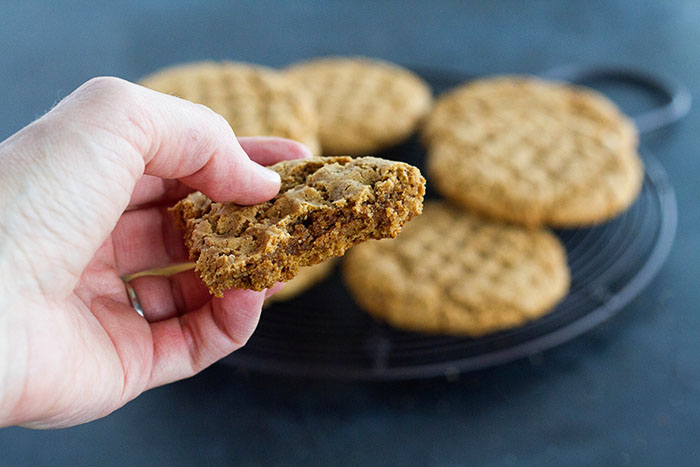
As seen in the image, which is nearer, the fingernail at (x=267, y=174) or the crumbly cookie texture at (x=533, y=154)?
the fingernail at (x=267, y=174)

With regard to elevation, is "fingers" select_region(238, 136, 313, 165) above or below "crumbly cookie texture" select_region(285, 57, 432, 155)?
above

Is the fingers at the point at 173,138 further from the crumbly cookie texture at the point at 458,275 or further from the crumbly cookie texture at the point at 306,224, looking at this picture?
the crumbly cookie texture at the point at 458,275

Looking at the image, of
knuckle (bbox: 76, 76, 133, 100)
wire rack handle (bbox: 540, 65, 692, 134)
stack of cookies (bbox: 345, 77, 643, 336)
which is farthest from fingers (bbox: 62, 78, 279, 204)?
wire rack handle (bbox: 540, 65, 692, 134)

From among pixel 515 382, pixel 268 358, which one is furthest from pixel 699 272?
pixel 268 358

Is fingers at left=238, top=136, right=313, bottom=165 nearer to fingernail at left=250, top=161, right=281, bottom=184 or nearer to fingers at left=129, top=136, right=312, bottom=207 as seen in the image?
fingers at left=129, top=136, right=312, bottom=207

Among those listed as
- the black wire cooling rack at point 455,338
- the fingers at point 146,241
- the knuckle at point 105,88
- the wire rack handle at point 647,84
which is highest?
the knuckle at point 105,88

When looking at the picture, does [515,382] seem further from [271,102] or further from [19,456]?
[19,456]

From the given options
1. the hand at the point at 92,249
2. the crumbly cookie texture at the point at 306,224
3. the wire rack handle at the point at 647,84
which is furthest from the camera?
the wire rack handle at the point at 647,84

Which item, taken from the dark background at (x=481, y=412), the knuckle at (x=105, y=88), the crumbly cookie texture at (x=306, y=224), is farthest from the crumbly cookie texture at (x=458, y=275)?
the knuckle at (x=105, y=88)
